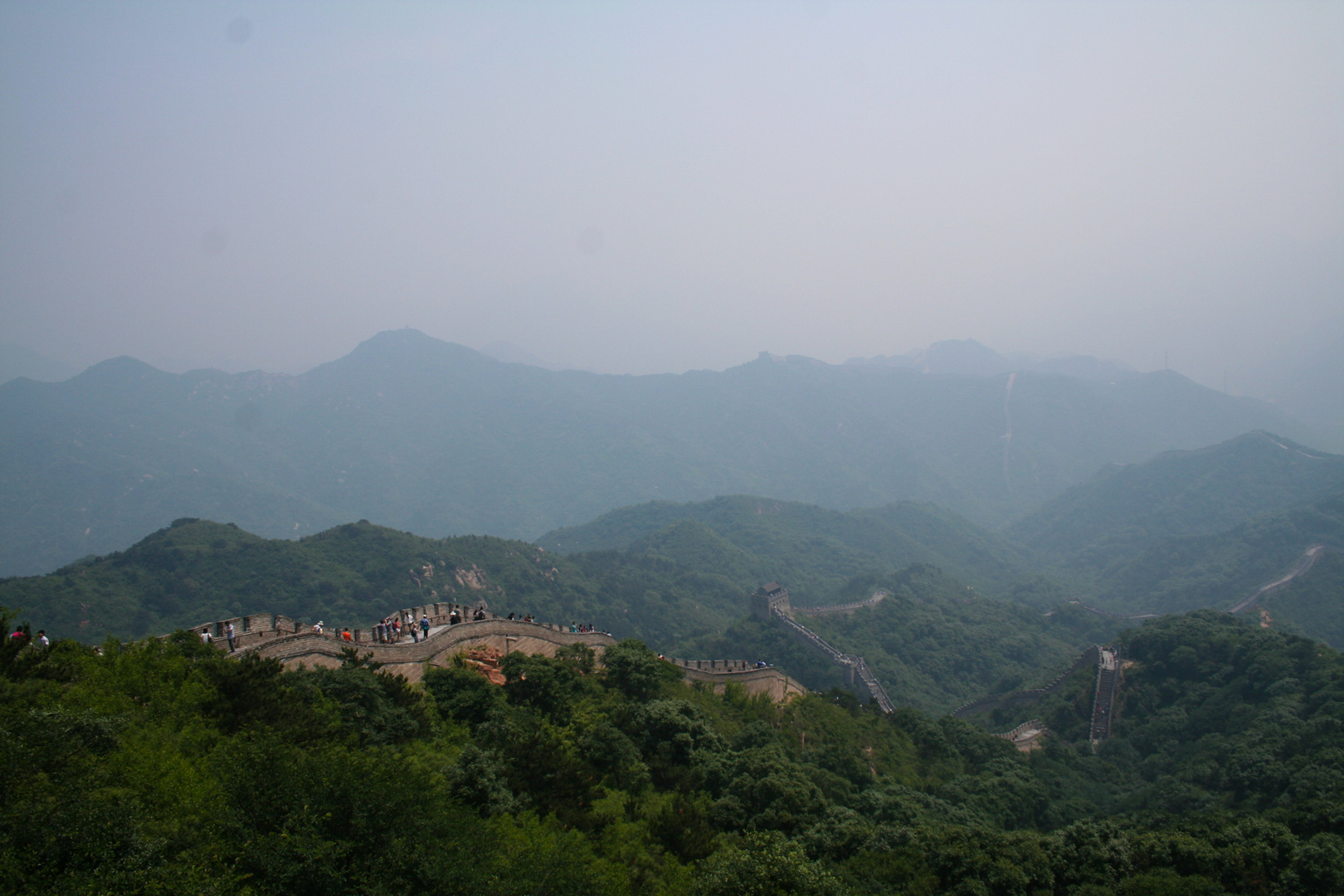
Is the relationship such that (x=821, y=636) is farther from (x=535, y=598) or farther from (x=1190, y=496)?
(x=1190, y=496)

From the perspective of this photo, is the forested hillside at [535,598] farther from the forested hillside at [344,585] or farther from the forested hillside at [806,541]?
the forested hillside at [806,541]

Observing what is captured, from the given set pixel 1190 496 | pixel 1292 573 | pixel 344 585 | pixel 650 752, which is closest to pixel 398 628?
pixel 650 752

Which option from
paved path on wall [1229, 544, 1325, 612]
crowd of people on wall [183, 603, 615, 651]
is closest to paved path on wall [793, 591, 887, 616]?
paved path on wall [1229, 544, 1325, 612]

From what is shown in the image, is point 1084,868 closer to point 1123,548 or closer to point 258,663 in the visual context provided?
point 258,663

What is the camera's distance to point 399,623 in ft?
95.4

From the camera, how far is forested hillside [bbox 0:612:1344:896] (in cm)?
1153

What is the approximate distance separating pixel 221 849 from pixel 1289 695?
53.7 metres

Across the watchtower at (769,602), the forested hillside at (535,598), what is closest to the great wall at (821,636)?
the watchtower at (769,602)

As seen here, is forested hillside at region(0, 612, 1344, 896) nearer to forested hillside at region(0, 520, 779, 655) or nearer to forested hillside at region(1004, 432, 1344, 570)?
forested hillside at region(0, 520, 779, 655)

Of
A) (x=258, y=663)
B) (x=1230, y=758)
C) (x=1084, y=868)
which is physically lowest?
(x=1230, y=758)

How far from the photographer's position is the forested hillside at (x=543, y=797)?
11.5 meters

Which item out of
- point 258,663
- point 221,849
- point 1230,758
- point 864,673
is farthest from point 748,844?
point 864,673

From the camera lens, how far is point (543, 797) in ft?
59.2

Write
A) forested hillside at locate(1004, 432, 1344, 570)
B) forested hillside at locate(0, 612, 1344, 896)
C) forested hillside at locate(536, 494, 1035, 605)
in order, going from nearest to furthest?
forested hillside at locate(0, 612, 1344, 896), forested hillside at locate(536, 494, 1035, 605), forested hillside at locate(1004, 432, 1344, 570)
